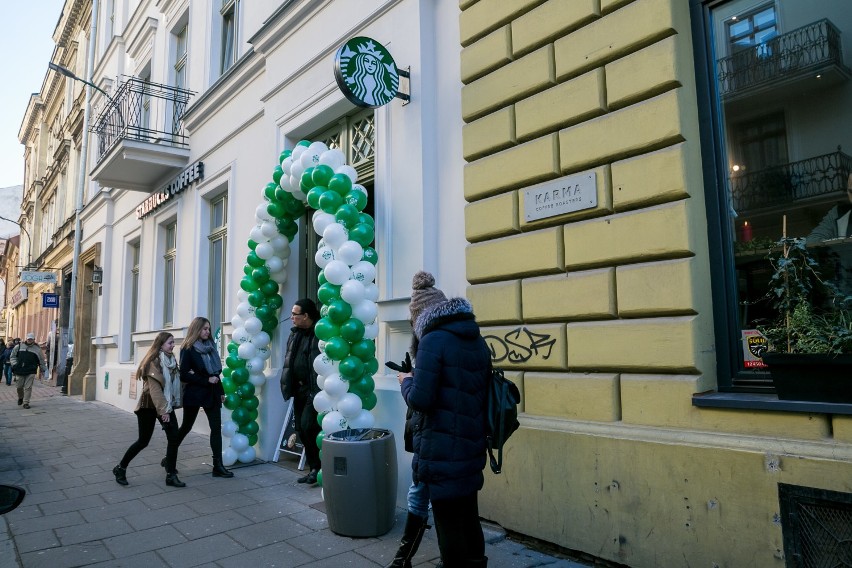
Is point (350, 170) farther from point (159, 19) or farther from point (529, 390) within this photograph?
point (159, 19)

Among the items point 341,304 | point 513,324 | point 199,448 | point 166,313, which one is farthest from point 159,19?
point 513,324

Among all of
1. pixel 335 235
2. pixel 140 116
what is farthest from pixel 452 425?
pixel 140 116

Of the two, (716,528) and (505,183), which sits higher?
(505,183)

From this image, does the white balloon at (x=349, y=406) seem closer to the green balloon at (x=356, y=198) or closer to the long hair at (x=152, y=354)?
the green balloon at (x=356, y=198)

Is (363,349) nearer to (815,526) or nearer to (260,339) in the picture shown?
(260,339)

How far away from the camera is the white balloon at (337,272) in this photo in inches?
202

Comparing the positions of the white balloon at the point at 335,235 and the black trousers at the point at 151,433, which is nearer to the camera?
the white balloon at the point at 335,235

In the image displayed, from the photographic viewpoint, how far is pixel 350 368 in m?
5.07

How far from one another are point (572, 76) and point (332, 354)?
2907mm

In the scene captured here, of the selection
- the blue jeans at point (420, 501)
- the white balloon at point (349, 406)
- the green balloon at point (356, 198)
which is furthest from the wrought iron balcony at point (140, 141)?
the blue jeans at point (420, 501)

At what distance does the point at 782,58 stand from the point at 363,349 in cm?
375

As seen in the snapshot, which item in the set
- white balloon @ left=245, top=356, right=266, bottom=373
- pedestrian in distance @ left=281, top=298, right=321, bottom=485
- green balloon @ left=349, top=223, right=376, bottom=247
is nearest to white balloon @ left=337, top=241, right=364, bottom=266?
green balloon @ left=349, top=223, right=376, bottom=247

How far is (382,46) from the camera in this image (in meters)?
5.75

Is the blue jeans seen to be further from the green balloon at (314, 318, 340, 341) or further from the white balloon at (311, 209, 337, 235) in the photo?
the white balloon at (311, 209, 337, 235)
